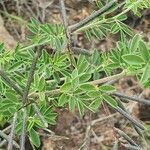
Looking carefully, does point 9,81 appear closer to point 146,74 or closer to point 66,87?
point 66,87

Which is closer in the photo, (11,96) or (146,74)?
(146,74)

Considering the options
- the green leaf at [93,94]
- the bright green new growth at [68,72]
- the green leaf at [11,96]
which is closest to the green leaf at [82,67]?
the bright green new growth at [68,72]

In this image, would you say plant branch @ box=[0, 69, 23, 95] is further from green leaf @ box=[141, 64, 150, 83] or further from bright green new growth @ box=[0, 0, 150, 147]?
green leaf @ box=[141, 64, 150, 83]

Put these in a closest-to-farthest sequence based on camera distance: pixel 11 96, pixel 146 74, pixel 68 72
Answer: pixel 146 74, pixel 11 96, pixel 68 72

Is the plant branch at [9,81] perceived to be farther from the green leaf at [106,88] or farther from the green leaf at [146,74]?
the green leaf at [146,74]

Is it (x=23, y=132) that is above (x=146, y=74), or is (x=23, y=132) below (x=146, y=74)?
below

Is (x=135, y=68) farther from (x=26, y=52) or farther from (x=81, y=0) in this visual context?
(x=81, y=0)

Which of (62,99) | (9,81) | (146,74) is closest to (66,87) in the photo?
(62,99)

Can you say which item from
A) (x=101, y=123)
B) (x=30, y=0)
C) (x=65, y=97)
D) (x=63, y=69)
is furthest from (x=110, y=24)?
(x=30, y=0)

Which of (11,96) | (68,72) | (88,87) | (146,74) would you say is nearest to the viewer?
(146,74)
